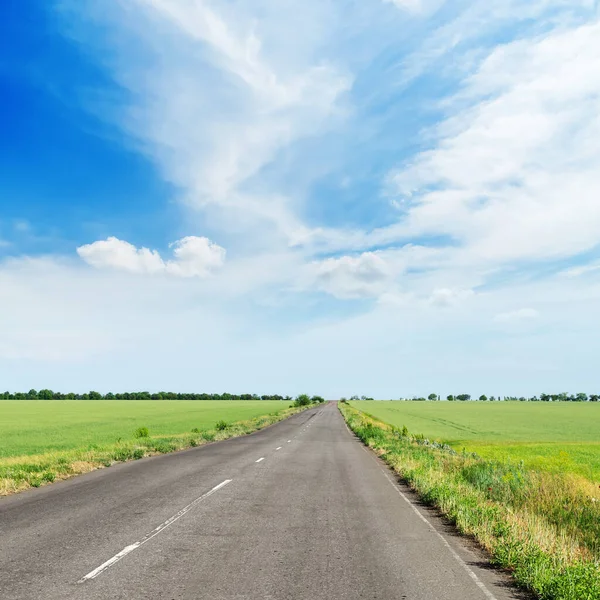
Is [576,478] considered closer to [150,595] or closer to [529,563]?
[529,563]

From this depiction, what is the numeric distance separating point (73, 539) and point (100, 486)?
5.87 metres

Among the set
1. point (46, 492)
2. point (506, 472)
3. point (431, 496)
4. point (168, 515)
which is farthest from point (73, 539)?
point (506, 472)

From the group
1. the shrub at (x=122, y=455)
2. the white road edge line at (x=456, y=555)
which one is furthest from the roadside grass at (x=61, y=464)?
the white road edge line at (x=456, y=555)

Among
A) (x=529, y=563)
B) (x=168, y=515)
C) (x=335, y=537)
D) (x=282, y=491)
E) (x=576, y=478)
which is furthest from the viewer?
(x=576, y=478)

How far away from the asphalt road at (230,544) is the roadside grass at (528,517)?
0.44m

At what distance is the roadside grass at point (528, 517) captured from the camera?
6.45 metres

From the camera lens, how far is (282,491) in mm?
13211

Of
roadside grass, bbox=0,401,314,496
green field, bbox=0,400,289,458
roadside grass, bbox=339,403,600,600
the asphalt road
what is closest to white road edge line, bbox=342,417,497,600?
the asphalt road

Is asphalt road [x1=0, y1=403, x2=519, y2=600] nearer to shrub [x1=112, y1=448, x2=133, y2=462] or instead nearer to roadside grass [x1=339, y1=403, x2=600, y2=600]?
roadside grass [x1=339, y1=403, x2=600, y2=600]

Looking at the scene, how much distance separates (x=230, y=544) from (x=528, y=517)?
19.5 ft

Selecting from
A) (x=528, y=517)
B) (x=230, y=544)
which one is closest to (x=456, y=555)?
(x=528, y=517)

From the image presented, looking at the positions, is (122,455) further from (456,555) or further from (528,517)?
(456,555)

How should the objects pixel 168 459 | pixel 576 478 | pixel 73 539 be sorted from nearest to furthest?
pixel 73 539 < pixel 576 478 < pixel 168 459

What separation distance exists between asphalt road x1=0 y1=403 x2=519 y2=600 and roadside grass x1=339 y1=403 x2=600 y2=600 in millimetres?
437
